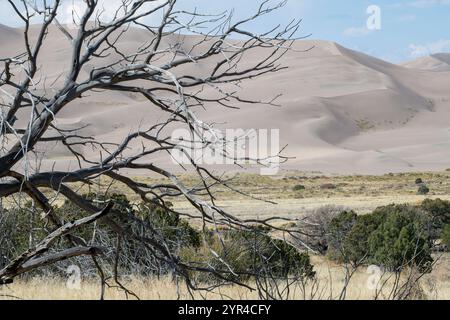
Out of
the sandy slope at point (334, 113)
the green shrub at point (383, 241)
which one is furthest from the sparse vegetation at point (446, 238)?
the sandy slope at point (334, 113)

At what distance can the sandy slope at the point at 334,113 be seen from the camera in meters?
114

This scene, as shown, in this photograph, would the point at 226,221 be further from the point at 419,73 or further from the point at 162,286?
the point at 419,73

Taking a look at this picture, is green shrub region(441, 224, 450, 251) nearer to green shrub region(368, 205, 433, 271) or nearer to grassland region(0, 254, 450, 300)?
green shrub region(368, 205, 433, 271)

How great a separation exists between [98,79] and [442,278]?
10794 millimetres

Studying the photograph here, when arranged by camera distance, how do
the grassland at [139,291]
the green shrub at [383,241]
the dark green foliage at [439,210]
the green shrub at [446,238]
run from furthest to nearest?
1. the dark green foliage at [439,210]
2. the green shrub at [446,238]
3. the green shrub at [383,241]
4. the grassland at [139,291]

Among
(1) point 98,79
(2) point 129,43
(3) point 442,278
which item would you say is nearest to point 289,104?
(2) point 129,43

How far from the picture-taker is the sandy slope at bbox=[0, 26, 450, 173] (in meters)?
114

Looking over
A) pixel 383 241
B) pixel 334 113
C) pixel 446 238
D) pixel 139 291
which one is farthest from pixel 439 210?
pixel 334 113

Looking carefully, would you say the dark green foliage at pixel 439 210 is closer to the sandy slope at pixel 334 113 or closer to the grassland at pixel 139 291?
the grassland at pixel 139 291

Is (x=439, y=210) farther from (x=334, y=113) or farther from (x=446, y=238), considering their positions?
(x=334, y=113)

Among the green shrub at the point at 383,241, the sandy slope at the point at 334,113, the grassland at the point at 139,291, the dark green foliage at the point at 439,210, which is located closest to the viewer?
the grassland at the point at 139,291

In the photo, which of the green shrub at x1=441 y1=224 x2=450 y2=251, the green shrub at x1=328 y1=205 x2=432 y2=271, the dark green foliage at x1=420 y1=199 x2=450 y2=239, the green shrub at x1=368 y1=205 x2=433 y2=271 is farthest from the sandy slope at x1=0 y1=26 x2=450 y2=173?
the green shrub at x1=368 y1=205 x2=433 y2=271

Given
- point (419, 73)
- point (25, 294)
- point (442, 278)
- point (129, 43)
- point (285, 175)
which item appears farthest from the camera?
point (419, 73)

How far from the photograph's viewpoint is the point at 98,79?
255 inches
